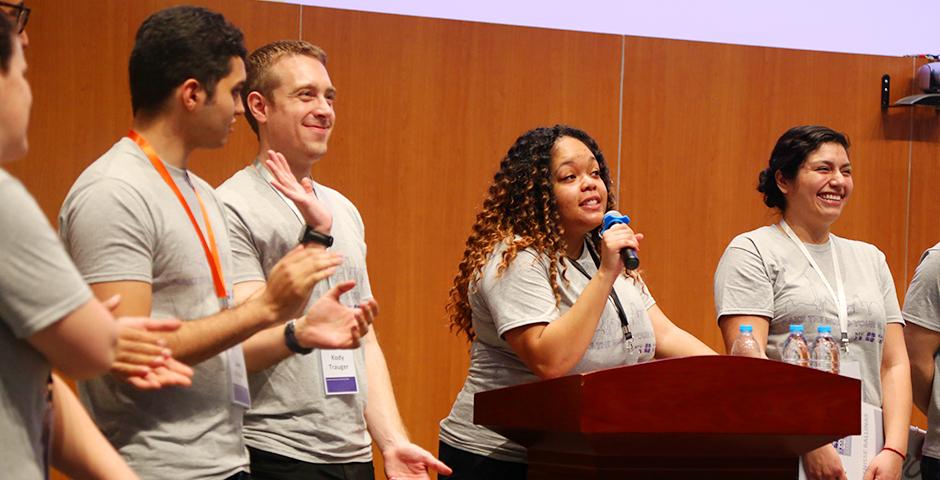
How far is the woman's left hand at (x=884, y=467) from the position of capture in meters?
3.14

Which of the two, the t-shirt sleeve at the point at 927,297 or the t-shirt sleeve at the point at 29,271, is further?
the t-shirt sleeve at the point at 927,297

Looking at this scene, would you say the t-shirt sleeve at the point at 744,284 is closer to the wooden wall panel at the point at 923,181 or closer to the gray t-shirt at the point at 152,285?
the gray t-shirt at the point at 152,285

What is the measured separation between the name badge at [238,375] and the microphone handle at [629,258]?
37.3 inches

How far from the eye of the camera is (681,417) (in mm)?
Answer: 2270

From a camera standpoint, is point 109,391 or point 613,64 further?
point 613,64

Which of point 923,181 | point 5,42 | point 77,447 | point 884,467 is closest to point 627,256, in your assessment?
point 884,467

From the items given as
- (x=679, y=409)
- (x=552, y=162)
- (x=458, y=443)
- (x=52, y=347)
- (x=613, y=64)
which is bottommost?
(x=458, y=443)

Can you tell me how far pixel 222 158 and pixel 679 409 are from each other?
3.03m

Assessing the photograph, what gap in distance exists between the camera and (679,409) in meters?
2.27

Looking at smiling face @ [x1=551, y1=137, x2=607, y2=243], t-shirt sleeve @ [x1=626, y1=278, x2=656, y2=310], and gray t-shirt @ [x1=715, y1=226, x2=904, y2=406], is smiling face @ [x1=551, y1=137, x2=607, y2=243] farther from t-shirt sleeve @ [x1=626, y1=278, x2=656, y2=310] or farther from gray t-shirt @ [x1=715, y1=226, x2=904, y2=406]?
gray t-shirt @ [x1=715, y1=226, x2=904, y2=406]

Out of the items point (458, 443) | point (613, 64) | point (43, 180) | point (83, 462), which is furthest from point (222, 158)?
point (83, 462)

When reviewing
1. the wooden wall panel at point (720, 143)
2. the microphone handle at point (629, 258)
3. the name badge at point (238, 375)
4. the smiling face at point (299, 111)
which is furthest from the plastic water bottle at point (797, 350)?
the wooden wall panel at point (720, 143)

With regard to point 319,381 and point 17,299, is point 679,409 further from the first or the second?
point 17,299

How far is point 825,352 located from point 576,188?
2.87 ft
